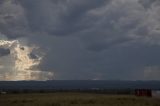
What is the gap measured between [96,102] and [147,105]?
9325 mm

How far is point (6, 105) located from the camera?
67.7 metres

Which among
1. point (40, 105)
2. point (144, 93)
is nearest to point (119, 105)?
point (40, 105)

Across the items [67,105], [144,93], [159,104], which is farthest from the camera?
[144,93]

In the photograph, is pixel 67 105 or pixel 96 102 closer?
pixel 67 105

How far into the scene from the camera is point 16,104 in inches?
2675

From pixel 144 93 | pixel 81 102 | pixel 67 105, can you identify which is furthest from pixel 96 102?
pixel 144 93

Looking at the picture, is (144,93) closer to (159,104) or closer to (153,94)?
(153,94)

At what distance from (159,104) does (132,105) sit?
634 cm

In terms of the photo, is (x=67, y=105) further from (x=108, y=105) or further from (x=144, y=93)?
(x=144, y=93)

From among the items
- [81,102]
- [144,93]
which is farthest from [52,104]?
[144,93]

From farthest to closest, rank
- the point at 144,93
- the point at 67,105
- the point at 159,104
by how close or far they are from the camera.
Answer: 1. the point at 144,93
2. the point at 159,104
3. the point at 67,105

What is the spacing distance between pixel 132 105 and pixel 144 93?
32927 mm

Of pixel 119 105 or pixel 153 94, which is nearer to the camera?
pixel 119 105

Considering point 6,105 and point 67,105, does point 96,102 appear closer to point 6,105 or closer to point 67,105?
point 67,105
